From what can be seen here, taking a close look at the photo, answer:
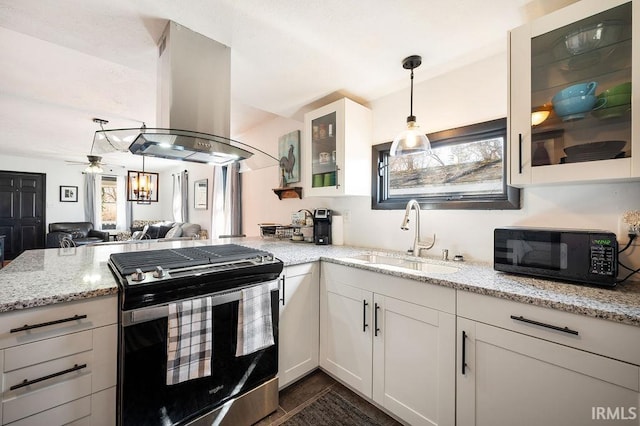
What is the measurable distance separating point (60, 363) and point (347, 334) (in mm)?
1387

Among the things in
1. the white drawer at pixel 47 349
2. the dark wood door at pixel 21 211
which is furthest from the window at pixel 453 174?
the dark wood door at pixel 21 211

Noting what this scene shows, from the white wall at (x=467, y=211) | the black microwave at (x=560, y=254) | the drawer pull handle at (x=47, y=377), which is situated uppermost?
the white wall at (x=467, y=211)

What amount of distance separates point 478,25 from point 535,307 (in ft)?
4.82

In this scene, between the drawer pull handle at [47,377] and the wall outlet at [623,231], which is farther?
the wall outlet at [623,231]

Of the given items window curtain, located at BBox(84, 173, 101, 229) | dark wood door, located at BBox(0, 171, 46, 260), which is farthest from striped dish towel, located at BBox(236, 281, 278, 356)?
dark wood door, located at BBox(0, 171, 46, 260)

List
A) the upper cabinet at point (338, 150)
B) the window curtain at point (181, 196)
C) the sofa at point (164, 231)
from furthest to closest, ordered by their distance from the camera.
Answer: the window curtain at point (181, 196) → the sofa at point (164, 231) → the upper cabinet at point (338, 150)

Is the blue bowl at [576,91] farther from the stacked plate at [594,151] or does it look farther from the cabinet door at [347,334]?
the cabinet door at [347,334]

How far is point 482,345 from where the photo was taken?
1146 mm

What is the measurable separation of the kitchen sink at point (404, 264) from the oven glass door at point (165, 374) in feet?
2.79

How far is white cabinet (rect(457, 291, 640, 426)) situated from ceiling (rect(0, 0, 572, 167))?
145 centimetres

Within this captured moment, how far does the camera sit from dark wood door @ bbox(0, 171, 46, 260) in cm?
589

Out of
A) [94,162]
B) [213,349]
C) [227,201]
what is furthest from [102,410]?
[94,162]

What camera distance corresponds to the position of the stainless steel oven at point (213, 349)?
107 cm

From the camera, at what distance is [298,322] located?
5.83 feet
